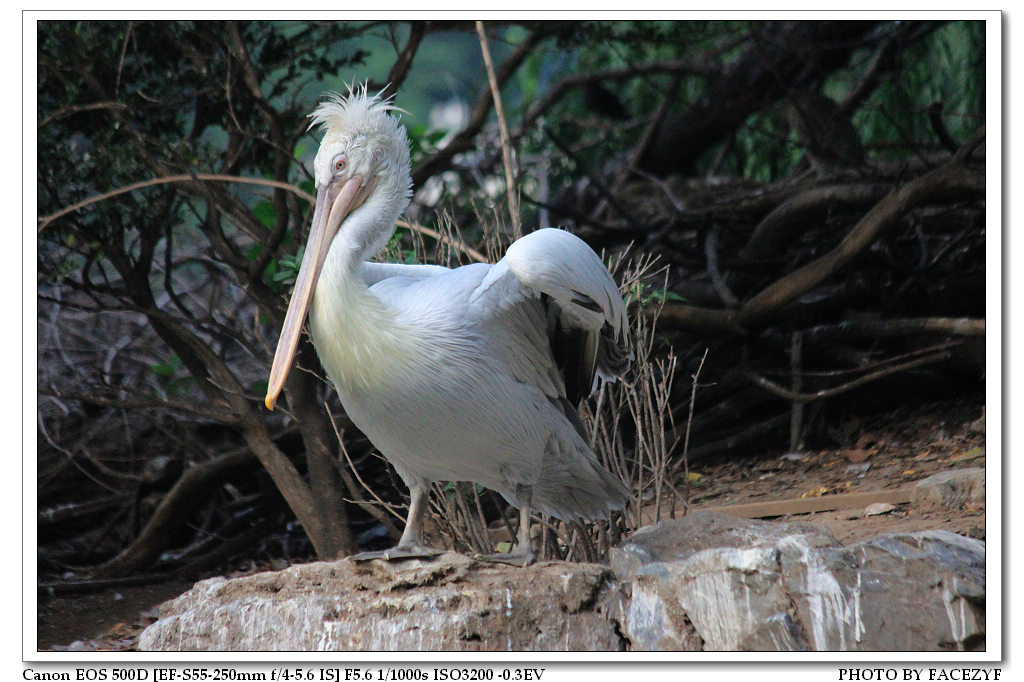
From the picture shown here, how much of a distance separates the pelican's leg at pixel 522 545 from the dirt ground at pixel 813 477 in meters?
1.28

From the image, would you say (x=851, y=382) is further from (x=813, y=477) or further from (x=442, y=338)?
(x=442, y=338)

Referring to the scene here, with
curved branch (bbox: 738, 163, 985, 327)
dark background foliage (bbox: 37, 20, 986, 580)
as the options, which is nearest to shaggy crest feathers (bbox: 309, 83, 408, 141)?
dark background foliage (bbox: 37, 20, 986, 580)

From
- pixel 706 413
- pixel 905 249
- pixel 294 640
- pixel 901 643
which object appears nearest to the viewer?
pixel 901 643

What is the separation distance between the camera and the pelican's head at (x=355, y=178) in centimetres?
276

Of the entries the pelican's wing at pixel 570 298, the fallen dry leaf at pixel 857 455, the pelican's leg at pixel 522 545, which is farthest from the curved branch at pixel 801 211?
the pelican's leg at pixel 522 545

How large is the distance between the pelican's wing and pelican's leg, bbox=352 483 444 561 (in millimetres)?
523

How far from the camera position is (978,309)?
16.4ft

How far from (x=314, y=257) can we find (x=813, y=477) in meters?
2.47

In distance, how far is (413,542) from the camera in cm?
279

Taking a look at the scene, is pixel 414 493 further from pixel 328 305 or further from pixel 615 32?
pixel 615 32

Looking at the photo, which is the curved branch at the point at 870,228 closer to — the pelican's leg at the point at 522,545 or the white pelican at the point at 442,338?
the white pelican at the point at 442,338

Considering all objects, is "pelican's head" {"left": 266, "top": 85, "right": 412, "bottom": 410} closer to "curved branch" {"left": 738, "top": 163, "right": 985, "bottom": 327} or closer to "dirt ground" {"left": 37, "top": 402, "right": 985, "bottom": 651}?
"dirt ground" {"left": 37, "top": 402, "right": 985, "bottom": 651}

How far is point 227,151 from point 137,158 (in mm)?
368
